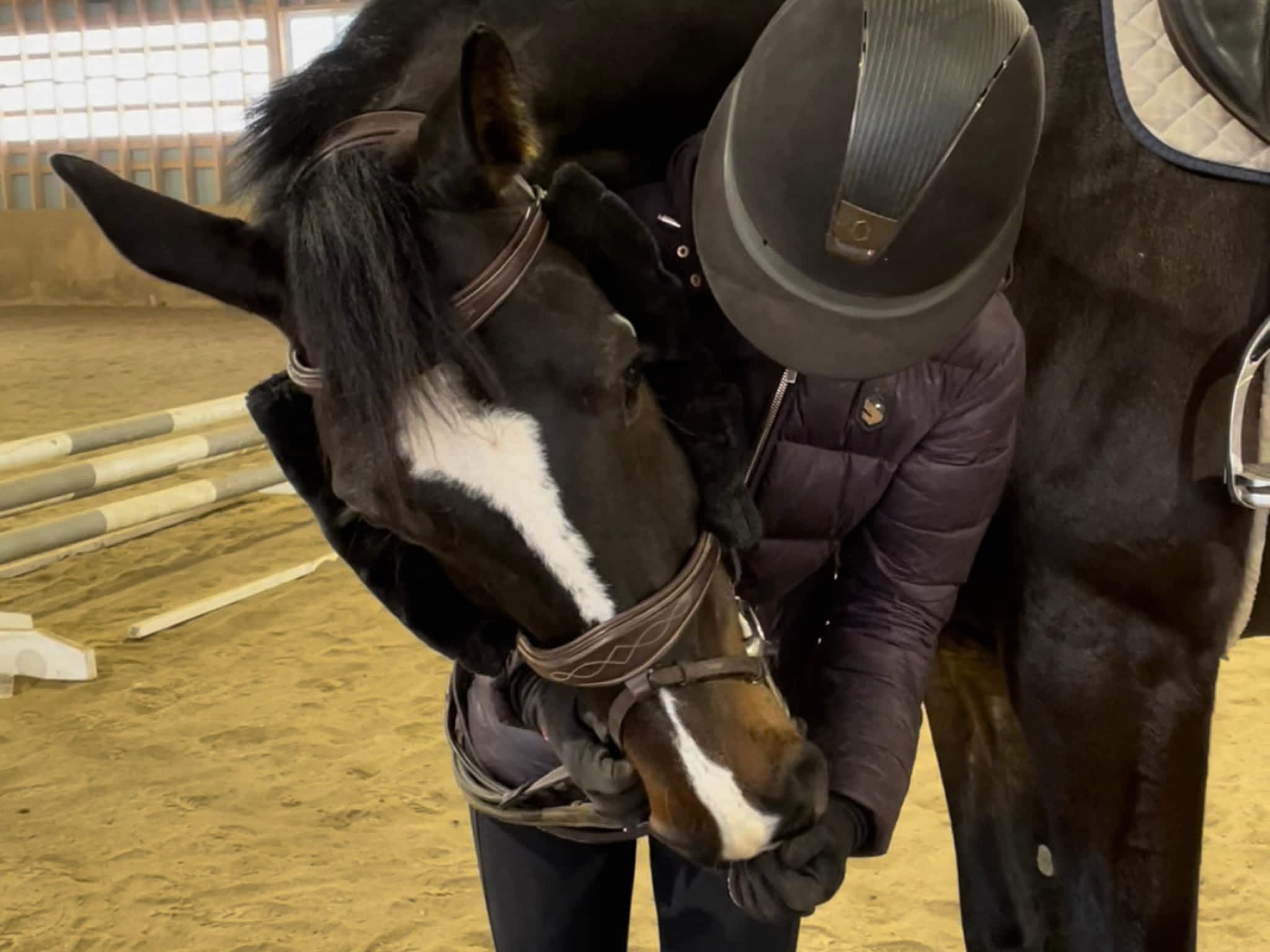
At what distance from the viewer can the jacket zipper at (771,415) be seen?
2.84 feet

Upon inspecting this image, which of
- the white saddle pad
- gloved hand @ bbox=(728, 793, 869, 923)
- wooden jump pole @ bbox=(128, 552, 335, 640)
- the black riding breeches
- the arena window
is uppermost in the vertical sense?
the white saddle pad

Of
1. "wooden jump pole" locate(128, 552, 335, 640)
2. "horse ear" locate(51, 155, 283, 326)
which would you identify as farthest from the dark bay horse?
"wooden jump pole" locate(128, 552, 335, 640)

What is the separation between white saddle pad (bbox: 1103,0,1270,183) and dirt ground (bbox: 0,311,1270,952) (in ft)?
4.13

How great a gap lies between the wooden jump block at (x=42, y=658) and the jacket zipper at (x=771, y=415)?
2315 mm

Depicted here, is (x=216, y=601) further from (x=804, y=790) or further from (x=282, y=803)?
(x=804, y=790)

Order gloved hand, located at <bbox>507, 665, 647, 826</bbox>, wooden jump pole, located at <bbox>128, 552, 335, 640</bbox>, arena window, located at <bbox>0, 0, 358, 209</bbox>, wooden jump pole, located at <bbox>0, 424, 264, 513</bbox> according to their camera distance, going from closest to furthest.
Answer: gloved hand, located at <bbox>507, 665, 647, 826</bbox>, wooden jump pole, located at <bbox>0, 424, 264, 513</bbox>, wooden jump pole, located at <bbox>128, 552, 335, 640</bbox>, arena window, located at <bbox>0, 0, 358, 209</bbox>

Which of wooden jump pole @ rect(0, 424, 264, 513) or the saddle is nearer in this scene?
the saddle

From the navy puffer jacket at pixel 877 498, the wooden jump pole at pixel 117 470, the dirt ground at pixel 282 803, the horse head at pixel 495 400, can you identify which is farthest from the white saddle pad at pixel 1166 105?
the wooden jump pole at pixel 117 470

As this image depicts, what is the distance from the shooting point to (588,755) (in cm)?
80

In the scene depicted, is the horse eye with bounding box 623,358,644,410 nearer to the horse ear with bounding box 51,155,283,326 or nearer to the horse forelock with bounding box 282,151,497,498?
the horse forelock with bounding box 282,151,497,498

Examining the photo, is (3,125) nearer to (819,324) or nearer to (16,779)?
(16,779)

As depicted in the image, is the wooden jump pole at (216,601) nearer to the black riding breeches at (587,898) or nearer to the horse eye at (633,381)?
the black riding breeches at (587,898)

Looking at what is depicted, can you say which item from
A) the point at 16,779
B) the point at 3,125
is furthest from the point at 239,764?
the point at 3,125

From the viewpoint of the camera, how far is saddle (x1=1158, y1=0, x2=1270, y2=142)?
99cm
